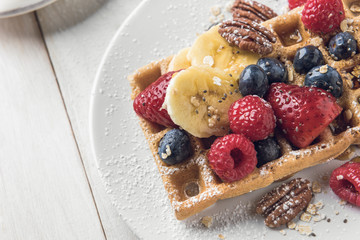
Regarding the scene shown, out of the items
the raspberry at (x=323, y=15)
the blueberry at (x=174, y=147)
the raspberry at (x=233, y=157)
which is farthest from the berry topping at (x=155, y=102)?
the raspberry at (x=323, y=15)

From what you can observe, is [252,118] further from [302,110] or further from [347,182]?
[347,182]

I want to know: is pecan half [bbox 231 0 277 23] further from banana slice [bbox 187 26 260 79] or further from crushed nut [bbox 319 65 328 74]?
crushed nut [bbox 319 65 328 74]

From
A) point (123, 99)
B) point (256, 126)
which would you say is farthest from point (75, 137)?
point (256, 126)

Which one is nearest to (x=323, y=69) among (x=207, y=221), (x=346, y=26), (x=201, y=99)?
(x=346, y=26)

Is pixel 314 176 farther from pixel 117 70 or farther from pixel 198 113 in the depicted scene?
pixel 117 70

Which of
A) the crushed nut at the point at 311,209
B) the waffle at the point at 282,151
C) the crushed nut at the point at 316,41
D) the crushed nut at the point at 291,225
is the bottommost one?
the crushed nut at the point at 291,225

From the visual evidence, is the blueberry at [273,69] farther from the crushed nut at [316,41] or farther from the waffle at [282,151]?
the crushed nut at [316,41]
